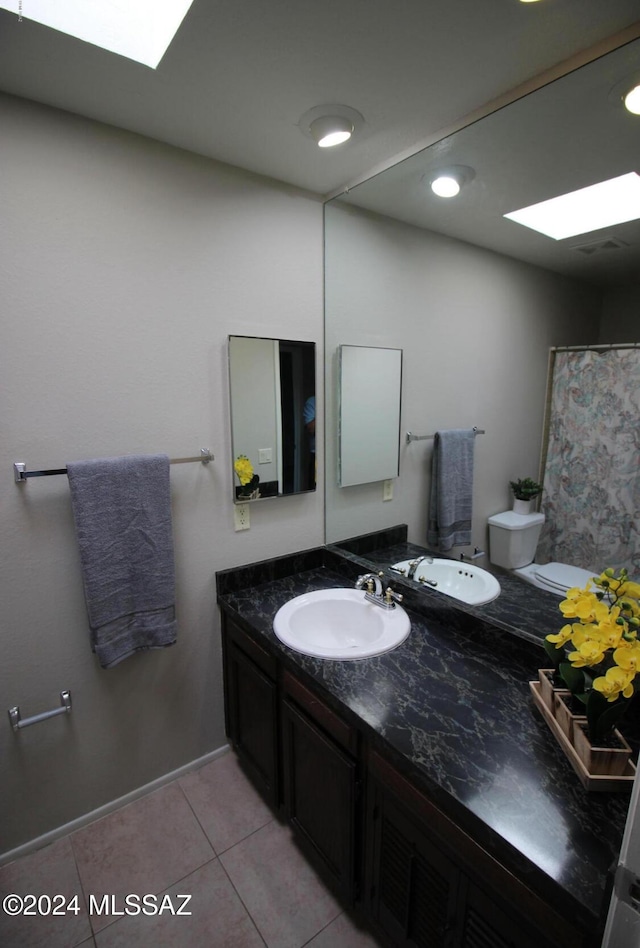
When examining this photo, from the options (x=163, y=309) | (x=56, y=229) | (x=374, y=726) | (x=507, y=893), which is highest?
(x=56, y=229)

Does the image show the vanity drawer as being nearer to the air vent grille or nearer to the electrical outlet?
the electrical outlet

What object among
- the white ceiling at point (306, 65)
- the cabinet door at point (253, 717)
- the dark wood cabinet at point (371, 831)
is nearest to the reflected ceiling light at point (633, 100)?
the white ceiling at point (306, 65)

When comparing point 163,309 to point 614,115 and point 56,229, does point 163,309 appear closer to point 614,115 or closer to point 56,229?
point 56,229

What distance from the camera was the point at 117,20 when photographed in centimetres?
103

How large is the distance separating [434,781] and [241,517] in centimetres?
117

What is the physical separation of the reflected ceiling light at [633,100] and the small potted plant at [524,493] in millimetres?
901

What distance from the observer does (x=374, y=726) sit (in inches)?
42.3

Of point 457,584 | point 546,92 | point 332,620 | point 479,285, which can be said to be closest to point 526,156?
point 546,92

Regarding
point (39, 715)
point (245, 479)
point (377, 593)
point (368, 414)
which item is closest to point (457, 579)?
point (377, 593)

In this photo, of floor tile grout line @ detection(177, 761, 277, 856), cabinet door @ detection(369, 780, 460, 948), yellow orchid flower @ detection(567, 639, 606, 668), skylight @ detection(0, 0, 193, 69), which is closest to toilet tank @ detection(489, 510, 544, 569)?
yellow orchid flower @ detection(567, 639, 606, 668)

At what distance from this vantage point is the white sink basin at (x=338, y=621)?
59.6 inches

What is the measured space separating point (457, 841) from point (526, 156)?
1763 millimetres

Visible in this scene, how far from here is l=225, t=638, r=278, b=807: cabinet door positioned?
1555 mm

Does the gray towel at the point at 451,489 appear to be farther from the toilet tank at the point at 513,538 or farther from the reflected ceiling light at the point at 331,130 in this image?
the reflected ceiling light at the point at 331,130
